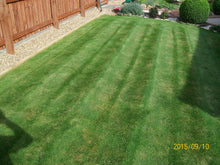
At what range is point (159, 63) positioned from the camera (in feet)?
30.0

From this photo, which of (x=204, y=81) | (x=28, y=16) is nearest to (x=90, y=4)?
(x=28, y=16)

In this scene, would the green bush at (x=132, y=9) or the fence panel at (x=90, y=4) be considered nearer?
the fence panel at (x=90, y=4)

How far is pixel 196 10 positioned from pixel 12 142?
48.4 feet

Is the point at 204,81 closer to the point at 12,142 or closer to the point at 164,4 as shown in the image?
the point at 12,142

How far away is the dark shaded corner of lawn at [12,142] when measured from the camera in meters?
4.60

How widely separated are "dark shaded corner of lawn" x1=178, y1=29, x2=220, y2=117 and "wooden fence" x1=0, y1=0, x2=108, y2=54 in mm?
7244

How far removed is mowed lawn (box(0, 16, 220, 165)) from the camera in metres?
4.86

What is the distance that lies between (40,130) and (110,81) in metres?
3.11

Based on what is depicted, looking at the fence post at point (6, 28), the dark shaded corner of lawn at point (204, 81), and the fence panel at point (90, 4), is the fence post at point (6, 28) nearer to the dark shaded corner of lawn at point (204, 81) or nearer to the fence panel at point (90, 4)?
the dark shaded corner of lawn at point (204, 81)

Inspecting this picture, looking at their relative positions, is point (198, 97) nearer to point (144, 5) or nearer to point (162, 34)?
point (162, 34)

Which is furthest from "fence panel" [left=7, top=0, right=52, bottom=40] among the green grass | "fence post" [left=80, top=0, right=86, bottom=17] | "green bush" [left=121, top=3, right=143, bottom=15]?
the green grass

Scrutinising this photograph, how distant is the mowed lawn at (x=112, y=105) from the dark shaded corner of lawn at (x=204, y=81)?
0.03 metres
